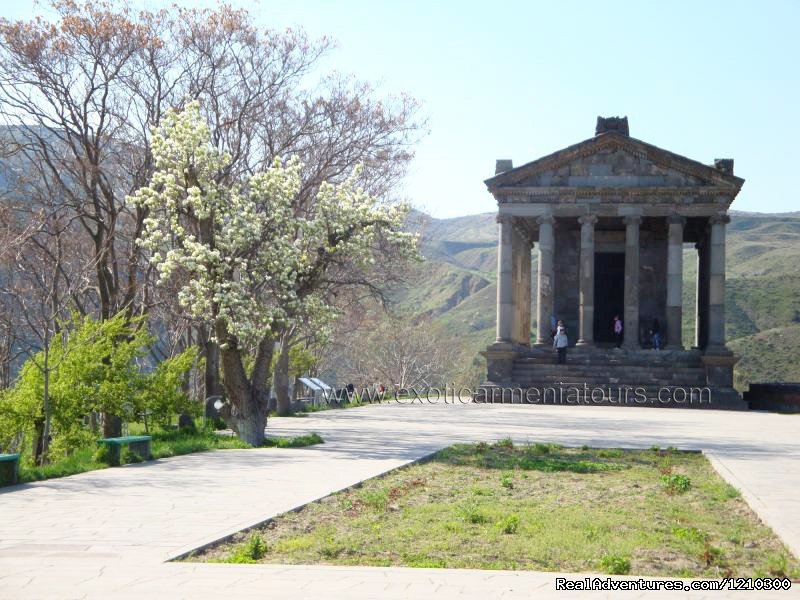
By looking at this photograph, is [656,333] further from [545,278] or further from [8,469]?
[8,469]

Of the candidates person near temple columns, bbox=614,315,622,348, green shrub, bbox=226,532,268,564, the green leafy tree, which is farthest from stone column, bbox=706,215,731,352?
green shrub, bbox=226,532,268,564

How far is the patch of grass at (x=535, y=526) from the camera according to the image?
8.39 meters

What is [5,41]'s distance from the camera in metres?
24.5

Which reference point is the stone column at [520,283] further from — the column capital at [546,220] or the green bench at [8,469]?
the green bench at [8,469]

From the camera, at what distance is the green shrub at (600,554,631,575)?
310 inches

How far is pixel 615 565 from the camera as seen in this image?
7.90 meters

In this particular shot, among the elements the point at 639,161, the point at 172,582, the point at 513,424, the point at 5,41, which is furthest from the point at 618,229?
the point at 172,582

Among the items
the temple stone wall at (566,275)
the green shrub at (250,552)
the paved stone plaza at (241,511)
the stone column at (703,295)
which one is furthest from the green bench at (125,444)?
the temple stone wall at (566,275)

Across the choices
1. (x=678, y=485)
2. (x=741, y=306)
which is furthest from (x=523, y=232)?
(x=741, y=306)

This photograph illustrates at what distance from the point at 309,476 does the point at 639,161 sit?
33.2 metres

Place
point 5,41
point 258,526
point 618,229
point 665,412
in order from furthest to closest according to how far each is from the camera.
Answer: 1. point 618,229
2. point 665,412
3. point 5,41
4. point 258,526

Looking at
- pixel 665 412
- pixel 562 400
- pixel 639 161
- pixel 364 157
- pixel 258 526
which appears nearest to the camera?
pixel 258 526

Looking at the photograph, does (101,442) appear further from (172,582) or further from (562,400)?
(562,400)

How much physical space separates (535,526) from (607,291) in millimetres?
42773
